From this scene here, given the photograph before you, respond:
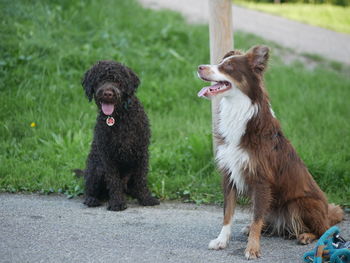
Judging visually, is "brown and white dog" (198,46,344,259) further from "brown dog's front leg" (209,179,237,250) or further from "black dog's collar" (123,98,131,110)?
"black dog's collar" (123,98,131,110)

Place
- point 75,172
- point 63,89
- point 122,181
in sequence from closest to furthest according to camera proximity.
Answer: point 122,181, point 75,172, point 63,89

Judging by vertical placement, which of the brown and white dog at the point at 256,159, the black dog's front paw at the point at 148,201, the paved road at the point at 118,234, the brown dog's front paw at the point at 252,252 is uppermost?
the brown and white dog at the point at 256,159

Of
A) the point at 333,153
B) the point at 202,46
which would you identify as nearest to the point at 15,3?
the point at 202,46

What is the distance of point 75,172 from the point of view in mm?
6297

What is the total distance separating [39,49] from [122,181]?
4.48 meters

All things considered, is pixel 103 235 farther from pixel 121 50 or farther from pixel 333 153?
pixel 121 50

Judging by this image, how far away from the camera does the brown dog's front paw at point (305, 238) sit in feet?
14.7

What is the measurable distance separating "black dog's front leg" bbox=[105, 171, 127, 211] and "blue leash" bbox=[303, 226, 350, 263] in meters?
2.13

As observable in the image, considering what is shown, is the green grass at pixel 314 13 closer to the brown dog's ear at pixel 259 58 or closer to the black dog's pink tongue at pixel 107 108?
the black dog's pink tongue at pixel 107 108

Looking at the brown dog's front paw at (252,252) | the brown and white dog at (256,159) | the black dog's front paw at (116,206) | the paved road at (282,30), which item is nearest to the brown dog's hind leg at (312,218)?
the brown and white dog at (256,159)

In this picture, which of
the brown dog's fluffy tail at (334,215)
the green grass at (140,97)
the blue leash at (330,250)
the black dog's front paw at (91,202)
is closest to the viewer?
the blue leash at (330,250)

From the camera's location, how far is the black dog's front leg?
5.49m

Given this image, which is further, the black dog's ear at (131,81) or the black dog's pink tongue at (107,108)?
the black dog's ear at (131,81)

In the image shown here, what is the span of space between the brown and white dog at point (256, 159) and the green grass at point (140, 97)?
55.4 inches
